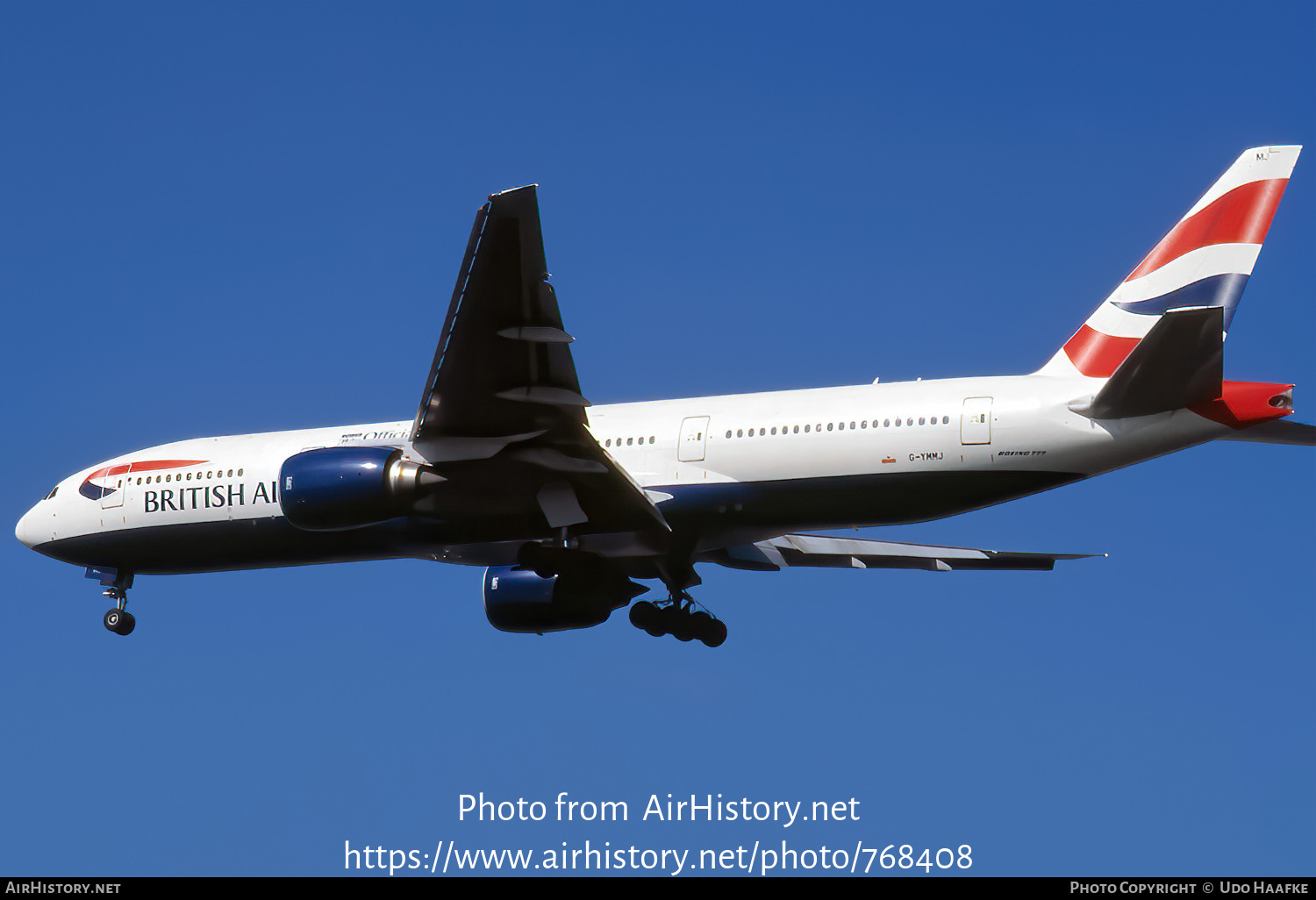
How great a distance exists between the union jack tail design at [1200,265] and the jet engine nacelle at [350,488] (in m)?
9.26

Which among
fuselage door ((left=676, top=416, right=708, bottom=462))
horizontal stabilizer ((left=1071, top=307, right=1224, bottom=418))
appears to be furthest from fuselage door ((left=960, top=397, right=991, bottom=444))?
fuselage door ((left=676, top=416, right=708, bottom=462))

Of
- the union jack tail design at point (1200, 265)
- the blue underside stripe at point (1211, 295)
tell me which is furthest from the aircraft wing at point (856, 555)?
the blue underside stripe at point (1211, 295)

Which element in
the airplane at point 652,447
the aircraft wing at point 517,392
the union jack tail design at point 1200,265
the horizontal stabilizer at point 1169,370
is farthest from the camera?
the union jack tail design at point 1200,265

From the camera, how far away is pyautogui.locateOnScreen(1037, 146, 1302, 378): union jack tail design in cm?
2088

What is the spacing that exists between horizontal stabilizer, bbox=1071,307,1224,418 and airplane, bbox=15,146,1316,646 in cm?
3

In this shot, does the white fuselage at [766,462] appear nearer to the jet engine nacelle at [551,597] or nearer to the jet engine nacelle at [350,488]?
the jet engine nacelle at [551,597]

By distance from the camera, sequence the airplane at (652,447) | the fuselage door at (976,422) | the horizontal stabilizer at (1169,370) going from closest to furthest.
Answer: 1. the horizontal stabilizer at (1169,370)
2. the airplane at (652,447)
3. the fuselage door at (976,422)

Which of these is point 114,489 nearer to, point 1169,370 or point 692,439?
point 692,439

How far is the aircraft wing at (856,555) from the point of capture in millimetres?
25859

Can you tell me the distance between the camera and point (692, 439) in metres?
22.5

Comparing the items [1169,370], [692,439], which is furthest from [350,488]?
[1169,370]

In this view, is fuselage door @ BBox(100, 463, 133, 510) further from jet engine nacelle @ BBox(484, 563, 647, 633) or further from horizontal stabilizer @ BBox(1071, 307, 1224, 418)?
horizontal stabilizer @ BBox(1071, 307, 1224, 418)

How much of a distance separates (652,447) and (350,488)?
4506mm
